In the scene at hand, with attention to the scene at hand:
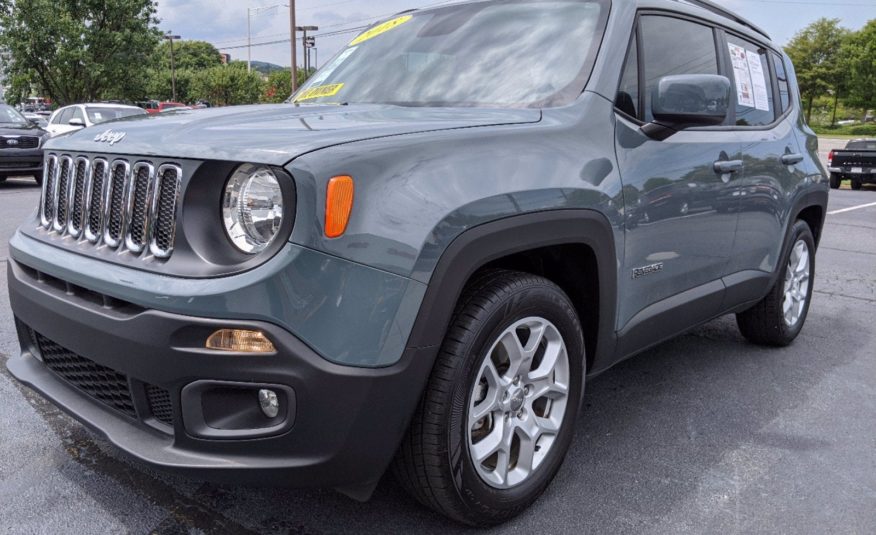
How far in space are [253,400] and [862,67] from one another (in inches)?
2337

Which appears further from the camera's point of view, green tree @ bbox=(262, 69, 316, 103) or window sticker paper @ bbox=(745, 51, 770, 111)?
green tree @ bbox=(262, 69, 316, 103)

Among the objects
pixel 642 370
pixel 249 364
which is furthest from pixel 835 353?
pixel 249 364

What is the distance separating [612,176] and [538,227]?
Result: 0.47 m

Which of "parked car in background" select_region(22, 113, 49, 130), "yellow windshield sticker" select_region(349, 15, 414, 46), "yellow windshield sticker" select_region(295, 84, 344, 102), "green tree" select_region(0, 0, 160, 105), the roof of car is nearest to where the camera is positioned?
the roof of car

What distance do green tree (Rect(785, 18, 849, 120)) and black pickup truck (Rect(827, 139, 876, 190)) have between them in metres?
41.1

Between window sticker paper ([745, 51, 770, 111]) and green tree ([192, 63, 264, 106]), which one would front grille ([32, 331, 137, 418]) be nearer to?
window sticker paper ([745, 51, 770, 111])

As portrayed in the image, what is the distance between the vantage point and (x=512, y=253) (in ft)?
7.55

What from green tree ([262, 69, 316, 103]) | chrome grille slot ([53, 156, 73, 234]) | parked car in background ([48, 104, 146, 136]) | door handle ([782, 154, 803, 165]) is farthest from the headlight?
green tree ([262, 69, 316, 103])

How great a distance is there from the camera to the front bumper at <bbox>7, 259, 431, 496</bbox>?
187 centimetres

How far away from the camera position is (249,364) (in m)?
1.87

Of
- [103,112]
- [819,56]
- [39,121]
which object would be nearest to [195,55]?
[819,56]

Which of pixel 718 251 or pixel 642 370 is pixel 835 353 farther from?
pixel 718 251

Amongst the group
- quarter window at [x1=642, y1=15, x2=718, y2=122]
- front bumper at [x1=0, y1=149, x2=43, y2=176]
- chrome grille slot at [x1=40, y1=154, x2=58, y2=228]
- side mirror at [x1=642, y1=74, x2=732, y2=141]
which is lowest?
front bumper at [x1=0, y1=149, x2=43, y2=176]

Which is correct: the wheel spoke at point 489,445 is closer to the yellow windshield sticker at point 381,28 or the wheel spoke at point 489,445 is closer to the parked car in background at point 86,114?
the yellow windshield sticker at point 381,28
